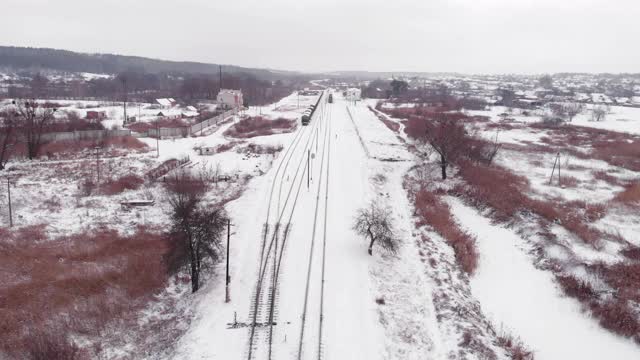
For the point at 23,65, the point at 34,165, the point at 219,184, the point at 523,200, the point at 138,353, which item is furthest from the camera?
the point at 23,65

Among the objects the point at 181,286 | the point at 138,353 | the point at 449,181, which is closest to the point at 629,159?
the point at 449,181

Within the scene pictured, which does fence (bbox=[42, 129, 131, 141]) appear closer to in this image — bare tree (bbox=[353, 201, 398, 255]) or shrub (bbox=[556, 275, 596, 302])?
bare tree (bbox=[353, 201, 398, 255])

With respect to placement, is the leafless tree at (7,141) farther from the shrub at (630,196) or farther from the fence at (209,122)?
the shrub at (630,196)

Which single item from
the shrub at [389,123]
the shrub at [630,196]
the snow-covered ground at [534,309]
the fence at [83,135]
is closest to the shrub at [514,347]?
the snow-covered ground at [534,309]

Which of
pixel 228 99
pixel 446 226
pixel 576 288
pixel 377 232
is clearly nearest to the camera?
pixel 576 288

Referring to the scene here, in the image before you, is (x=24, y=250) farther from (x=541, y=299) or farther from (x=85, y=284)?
(x=541, y=299)

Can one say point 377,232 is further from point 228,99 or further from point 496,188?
point 228,99

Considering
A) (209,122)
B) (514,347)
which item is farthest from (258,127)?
(514,347)

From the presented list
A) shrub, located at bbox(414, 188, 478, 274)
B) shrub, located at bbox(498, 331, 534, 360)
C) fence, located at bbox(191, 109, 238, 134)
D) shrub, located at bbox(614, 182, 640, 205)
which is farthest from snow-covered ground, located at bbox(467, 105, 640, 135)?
shrub, located at bbox(498, 331, 534, 360)
